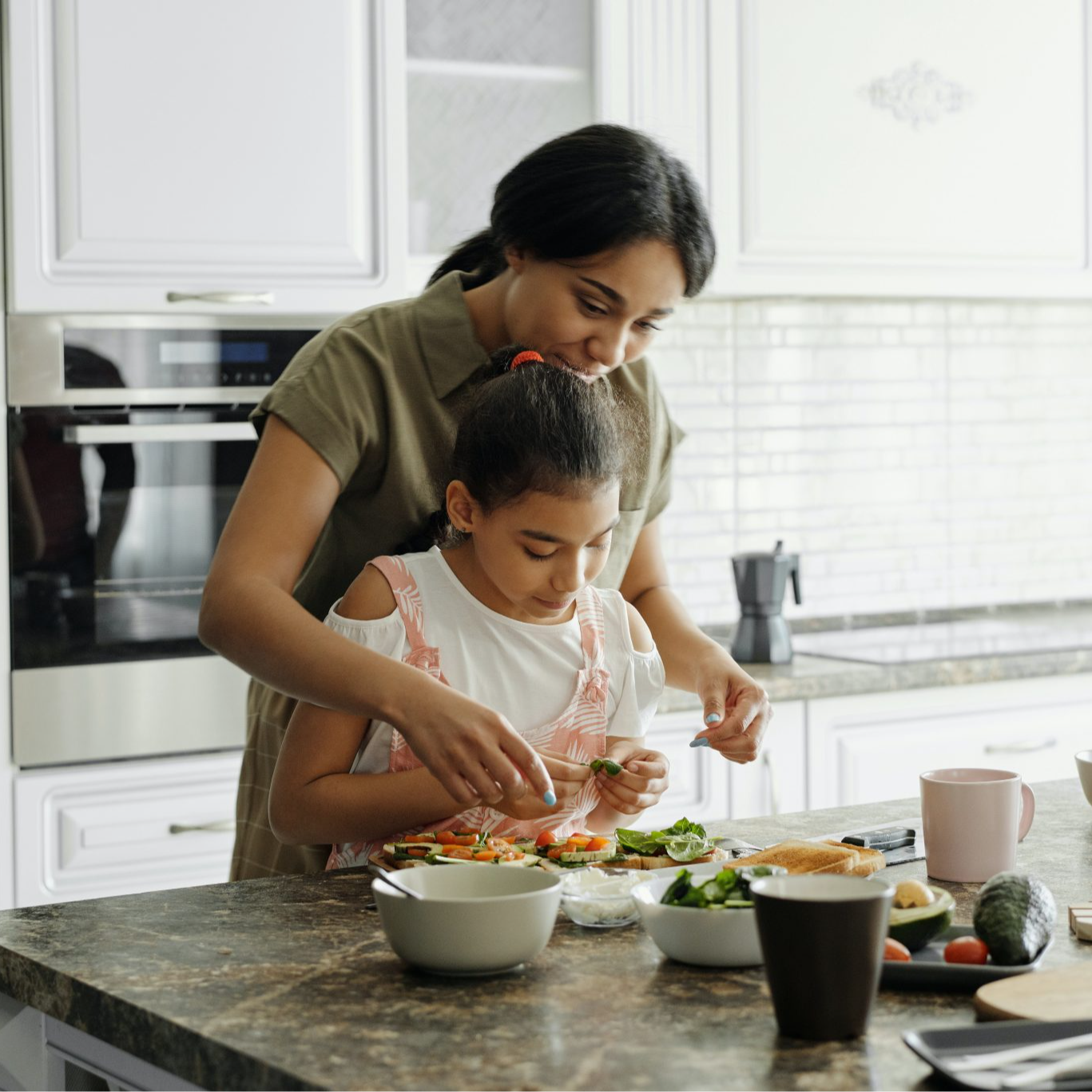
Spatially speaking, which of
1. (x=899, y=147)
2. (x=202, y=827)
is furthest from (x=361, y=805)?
(x=899, y=147)

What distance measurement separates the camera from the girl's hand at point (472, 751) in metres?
1.28

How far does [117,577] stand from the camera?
9.19 ft

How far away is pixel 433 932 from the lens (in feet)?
3.65

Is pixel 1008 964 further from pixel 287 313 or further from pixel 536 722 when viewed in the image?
pixel 287 313

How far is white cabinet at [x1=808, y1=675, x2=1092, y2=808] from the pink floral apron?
143 centimetres

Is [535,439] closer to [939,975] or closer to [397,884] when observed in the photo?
[397,884]

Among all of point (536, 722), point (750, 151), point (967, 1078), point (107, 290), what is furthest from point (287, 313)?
point (967, 1078)

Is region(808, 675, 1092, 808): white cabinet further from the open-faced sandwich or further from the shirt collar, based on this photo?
the open-faced sandwich

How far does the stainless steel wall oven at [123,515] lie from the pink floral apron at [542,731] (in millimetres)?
1247

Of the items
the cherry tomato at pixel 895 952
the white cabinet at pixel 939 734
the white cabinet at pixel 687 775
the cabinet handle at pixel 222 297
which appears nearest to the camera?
the cherry tomato at pixel 895 952

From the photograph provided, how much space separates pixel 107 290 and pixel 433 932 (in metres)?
1.89

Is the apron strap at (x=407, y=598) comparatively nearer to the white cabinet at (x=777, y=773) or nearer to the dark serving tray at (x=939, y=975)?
the dark serving tray at (x=939, y=975)

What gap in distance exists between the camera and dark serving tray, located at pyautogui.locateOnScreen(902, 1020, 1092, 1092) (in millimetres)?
903

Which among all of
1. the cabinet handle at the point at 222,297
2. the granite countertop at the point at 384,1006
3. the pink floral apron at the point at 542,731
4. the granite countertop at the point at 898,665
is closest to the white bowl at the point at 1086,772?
the granite countertop at the point at 384,1006
